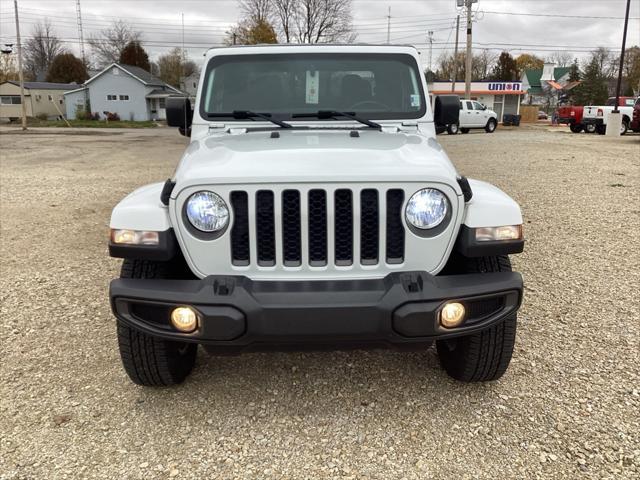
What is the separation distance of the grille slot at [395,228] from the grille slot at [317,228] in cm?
30

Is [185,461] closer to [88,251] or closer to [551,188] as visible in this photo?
[88,251]

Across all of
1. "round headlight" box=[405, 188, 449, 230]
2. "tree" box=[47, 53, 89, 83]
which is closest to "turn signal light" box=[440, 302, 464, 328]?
"round headlight" box=[405, 188, 449, 230]

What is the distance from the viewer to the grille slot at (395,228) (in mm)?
2613

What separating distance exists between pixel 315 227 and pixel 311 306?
397 mm

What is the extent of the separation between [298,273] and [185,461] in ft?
3.32

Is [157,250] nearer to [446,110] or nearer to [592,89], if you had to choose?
[446,110]

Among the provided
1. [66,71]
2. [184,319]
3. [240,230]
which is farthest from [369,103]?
[66,71]

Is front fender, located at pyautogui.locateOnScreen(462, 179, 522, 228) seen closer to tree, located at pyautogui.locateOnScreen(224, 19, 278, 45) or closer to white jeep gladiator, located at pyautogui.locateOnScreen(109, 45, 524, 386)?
white jeep gladiator, located at pyautogui.locateOnScreen(109, 45, 524, 386)

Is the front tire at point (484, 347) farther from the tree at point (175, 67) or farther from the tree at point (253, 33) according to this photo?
the tree at point (175, 67)

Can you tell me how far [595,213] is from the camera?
7.88 metres

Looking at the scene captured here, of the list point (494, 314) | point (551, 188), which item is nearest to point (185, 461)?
point (494, 314)

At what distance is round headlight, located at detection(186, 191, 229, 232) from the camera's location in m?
2.60

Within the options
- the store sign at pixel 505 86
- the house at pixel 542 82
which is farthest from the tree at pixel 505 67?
the store sign at pixel 505 86

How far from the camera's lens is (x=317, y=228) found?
262 cm
